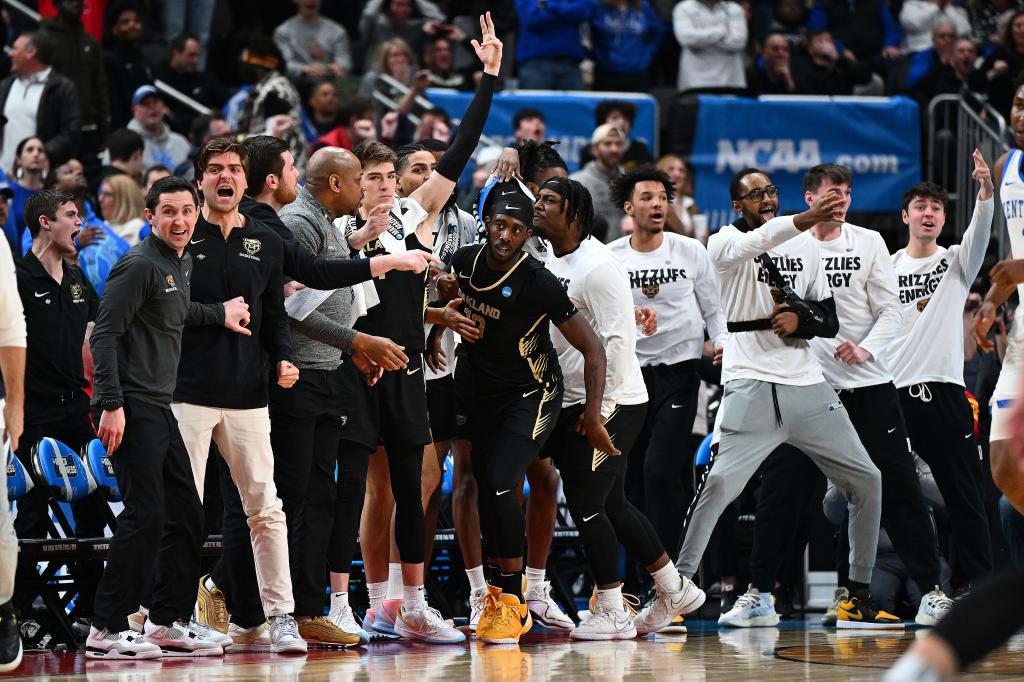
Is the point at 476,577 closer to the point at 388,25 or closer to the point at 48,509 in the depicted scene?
the point at 48,509

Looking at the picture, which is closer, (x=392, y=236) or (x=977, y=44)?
(x=392, y=236)

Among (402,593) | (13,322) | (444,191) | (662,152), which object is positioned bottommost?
→ (402,593)

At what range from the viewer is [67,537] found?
810 centimetres

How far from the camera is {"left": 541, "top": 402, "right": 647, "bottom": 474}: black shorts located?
25.5 ft

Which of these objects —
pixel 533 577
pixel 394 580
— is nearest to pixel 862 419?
pixel 533 577

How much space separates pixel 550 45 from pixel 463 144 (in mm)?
7650

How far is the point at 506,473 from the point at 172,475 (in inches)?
60.9

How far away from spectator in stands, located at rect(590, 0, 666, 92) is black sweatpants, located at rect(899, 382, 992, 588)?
22.6ft

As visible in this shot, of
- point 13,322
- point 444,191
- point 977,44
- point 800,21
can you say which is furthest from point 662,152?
point 13,322

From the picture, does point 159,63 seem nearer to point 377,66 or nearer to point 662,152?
point 377,66

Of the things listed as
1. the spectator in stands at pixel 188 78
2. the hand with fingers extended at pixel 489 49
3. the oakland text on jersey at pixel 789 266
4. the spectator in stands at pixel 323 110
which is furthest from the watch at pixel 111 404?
the spectator in stands at pixel 188 78

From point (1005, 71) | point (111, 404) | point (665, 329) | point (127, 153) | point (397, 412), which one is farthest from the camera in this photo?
point (1005, 71)

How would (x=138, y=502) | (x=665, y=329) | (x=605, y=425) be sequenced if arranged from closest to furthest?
(x=138, y=502), (x=605, y=425), (x=665, y=329)

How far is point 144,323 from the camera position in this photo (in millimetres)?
6707
